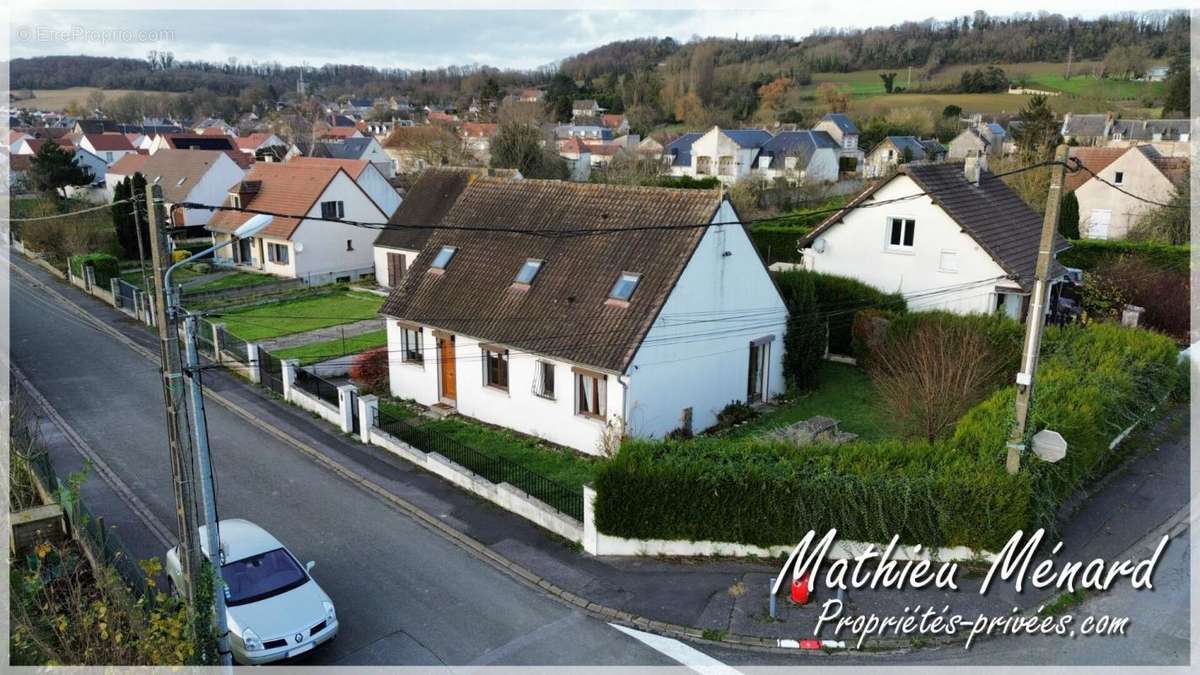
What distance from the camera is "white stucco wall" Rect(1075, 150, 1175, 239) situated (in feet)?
146

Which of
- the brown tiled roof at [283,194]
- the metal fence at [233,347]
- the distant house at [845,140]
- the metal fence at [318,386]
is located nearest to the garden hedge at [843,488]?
the metal fence at [318,386]

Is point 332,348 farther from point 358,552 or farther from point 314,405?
point 358,552

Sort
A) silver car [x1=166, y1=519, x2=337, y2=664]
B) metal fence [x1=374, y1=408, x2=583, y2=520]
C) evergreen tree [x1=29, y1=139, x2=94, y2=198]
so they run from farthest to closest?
evergreen tree [x1=29, y1=139, x2=94, y2=198], metal fence [x1=374, y1=408, x2=583, y2=520], silver car [x1=166, y1=519, x2=337, y2=664]

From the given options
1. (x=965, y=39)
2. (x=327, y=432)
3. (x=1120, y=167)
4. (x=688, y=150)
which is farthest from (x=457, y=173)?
(x=965, y=39)

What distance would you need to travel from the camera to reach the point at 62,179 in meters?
60.2

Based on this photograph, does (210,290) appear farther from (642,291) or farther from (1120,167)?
(1120,167)

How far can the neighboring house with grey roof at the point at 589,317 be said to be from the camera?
760 inches

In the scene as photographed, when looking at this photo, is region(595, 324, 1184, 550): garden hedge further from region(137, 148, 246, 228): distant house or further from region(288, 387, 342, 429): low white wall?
→ region(137, 148, 246, 228): distant house

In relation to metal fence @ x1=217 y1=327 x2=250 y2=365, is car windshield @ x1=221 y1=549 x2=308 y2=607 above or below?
above

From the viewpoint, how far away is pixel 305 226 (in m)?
41.6

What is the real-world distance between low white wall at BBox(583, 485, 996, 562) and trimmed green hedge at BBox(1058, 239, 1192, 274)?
907 inches

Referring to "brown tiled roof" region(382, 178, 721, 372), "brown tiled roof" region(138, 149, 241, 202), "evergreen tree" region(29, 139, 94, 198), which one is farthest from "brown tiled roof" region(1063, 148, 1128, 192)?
"evergreen tree" region(29, 139, 94, 198)

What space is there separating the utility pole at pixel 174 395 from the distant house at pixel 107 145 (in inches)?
3813

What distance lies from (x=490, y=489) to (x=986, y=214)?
2015 centimetres
